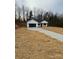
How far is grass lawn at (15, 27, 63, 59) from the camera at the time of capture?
5.91 feet

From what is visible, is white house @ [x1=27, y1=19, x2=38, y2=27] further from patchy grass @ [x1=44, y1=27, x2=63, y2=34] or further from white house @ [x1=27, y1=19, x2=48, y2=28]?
patchy grass @ [x1=44, y1=27, x2=63, y2=34]

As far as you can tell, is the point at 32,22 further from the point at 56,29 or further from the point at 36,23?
the point at 56,29

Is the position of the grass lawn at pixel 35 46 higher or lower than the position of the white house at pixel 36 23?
lower

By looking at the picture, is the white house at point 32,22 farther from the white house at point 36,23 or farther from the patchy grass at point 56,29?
the patchy grass at point 56,29

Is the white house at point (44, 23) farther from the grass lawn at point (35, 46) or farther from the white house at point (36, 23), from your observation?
the grass lawn at point (35, 46)

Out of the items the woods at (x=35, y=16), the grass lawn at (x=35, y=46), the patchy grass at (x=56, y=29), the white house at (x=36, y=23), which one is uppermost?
the woods at (x=35, y=16)

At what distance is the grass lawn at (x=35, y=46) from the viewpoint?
1.80 meters

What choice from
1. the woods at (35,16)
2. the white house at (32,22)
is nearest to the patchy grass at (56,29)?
the woods at (35,16)

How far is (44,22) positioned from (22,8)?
0.94 ft

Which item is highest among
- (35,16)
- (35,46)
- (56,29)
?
(35,16)

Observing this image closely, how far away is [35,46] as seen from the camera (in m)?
1.82

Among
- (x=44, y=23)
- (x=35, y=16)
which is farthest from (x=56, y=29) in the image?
(x=35, y=16)

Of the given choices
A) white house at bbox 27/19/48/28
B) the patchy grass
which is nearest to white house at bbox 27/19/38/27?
white house at bbox 27/19/48/28
